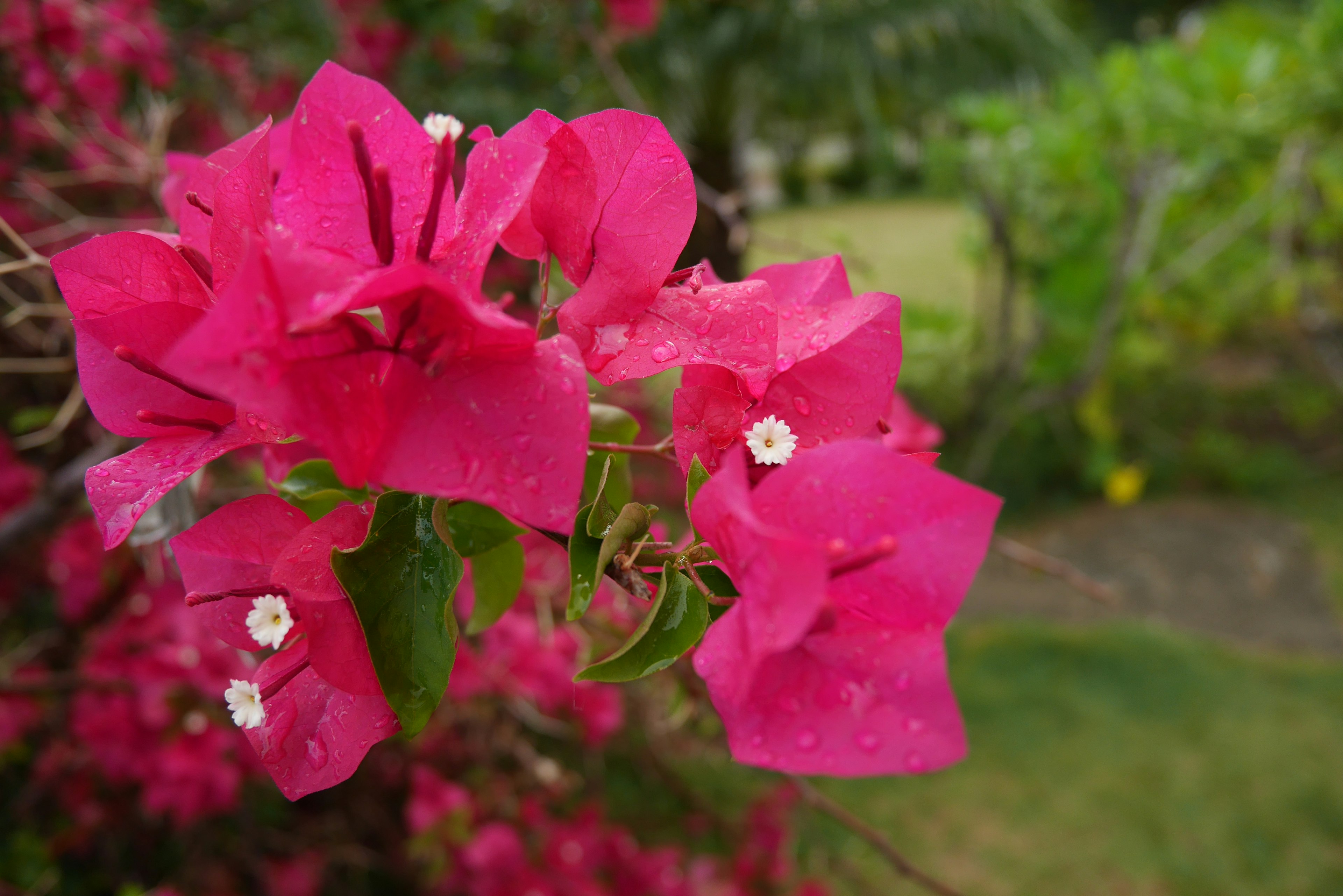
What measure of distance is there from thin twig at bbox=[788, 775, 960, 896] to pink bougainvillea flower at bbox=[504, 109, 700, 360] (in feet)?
1.39

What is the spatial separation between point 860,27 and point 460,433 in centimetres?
361

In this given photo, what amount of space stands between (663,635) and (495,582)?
0.43 feet

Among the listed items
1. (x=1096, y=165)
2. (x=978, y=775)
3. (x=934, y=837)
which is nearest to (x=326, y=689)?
(x=934, y=837)

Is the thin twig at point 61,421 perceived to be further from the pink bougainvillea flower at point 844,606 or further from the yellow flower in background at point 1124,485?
the yellow flower in background at point 1124,485

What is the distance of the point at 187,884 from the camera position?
1.24 meters

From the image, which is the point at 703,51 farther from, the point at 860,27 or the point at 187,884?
the point at 187,884

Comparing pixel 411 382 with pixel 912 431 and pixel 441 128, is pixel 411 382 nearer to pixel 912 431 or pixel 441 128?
pixel 441 128

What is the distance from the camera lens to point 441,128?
1.07 ft

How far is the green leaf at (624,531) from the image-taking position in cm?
30

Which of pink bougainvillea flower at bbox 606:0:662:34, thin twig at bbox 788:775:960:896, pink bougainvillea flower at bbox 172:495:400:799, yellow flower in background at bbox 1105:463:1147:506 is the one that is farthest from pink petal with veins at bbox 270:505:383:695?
yellow flower in background at bbox 1105:463:1147:506

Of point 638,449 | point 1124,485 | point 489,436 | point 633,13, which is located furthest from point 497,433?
point 1124,485

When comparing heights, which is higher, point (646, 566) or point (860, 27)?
point (646, 566)

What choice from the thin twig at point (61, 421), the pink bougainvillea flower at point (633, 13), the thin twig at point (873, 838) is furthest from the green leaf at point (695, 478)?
the pink bougainvillea flower at point (633, 13)

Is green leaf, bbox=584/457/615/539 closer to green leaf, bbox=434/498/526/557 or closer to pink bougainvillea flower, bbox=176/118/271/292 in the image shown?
green leaf, bbox=434/498/526/557
